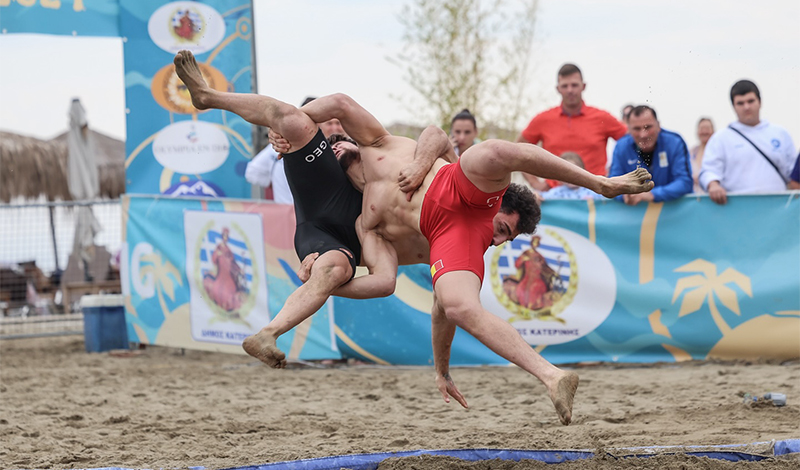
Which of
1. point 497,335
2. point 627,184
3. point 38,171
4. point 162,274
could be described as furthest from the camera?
point 38,171

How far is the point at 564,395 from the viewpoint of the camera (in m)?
3.91

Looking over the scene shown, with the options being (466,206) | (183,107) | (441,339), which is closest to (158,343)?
(183,107)

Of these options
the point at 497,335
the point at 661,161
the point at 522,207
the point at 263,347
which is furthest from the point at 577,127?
the point at 263,347

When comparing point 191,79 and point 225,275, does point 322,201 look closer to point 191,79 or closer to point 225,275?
point 191,79

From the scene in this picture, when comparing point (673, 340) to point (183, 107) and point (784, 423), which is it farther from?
point (183, 107)

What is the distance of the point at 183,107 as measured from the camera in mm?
8719

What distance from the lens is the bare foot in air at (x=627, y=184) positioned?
423 centimetres

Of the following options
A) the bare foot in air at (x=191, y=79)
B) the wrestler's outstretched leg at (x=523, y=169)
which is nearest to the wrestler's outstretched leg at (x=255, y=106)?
the bare foot in air at (x=191, y=79)

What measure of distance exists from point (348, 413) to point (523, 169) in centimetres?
266

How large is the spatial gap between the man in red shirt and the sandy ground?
182cm

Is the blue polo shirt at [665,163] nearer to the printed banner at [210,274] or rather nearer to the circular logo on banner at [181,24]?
the printed banner at [210,274]

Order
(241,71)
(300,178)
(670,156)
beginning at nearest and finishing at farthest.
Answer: (300,178) < (670,156) < (241,71)

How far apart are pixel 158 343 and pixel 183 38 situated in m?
2.98

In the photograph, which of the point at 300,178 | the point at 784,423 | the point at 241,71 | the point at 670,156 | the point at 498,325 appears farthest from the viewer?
the point at 241,71
